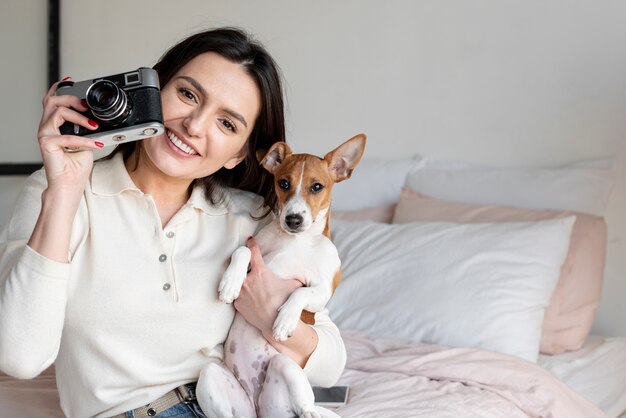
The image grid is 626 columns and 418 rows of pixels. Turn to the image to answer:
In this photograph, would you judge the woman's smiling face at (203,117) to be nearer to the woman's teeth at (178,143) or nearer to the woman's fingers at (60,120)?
the woman's teeth at (178,143)

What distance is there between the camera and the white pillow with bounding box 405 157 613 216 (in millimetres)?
2484

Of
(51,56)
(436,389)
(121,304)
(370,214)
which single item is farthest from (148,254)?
(51,56)

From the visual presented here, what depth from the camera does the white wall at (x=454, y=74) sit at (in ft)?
8.52

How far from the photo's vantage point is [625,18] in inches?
100

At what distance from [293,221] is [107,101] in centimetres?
47

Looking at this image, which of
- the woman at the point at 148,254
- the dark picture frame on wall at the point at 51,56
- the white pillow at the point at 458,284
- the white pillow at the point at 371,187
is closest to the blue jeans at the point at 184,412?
the woman at the point at 148,254

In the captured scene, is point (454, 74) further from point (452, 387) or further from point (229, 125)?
point (229, 125)

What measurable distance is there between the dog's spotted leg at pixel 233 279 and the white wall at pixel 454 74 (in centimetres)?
149

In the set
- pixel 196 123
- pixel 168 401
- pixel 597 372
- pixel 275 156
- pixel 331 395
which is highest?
pixel 196 123

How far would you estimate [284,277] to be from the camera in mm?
1600

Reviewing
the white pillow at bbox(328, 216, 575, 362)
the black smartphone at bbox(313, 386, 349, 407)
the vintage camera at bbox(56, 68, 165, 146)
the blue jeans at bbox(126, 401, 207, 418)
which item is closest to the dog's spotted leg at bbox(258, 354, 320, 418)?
the blue jeans at bbox(126, 401, 207, 418)

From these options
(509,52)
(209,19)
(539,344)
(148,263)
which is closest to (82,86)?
(148,263)

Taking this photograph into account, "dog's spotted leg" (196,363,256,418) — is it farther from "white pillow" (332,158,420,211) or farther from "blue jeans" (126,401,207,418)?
"white pillow" (332,158,420,211)

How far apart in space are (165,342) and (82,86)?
18.4 inches
